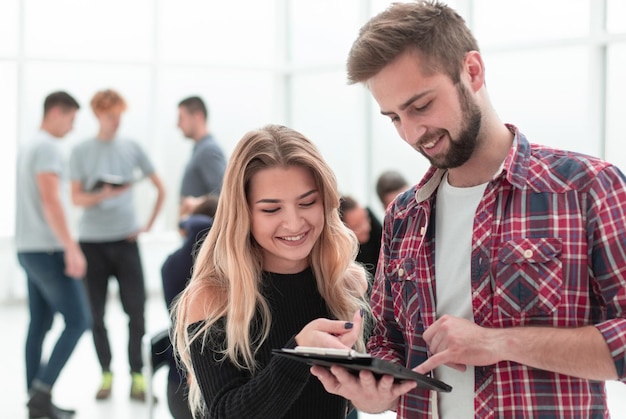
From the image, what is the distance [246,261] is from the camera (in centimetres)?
202

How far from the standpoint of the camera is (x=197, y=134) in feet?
18.0

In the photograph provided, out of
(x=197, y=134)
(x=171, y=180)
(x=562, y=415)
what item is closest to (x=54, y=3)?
(x=171, y=180)

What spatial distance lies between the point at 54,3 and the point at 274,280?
7466 mm

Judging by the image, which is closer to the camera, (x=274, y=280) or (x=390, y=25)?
(x=390, y=25)

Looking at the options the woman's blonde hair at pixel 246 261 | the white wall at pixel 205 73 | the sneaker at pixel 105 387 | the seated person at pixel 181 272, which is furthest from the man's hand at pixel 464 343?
the white wall at pixel 205 73

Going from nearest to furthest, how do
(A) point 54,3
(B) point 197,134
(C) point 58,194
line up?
(C) point 58,194 → (B) point 197,134 → (A) point 54,3

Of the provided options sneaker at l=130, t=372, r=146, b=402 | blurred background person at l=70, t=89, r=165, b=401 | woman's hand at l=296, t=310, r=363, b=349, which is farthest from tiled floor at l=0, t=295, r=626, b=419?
woman's hand at l=296, t=310, r=363, b=349

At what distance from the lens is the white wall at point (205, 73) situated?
8.09 m

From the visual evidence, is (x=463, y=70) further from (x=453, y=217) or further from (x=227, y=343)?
(x=227, y=343)

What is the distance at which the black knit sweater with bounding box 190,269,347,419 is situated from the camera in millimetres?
1812

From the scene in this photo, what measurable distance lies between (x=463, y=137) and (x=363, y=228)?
2381 millimetres

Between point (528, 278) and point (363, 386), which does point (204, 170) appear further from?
point (528, 278)

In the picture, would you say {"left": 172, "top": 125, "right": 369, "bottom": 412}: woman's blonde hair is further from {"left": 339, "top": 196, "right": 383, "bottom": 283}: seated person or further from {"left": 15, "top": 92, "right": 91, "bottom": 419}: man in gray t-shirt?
{"left": 15, "top": 92, "right": 91, "bottom": 419}: man in gray t-shirt

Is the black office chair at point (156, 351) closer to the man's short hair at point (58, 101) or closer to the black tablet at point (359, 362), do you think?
the black tablet at point (359, 362)
